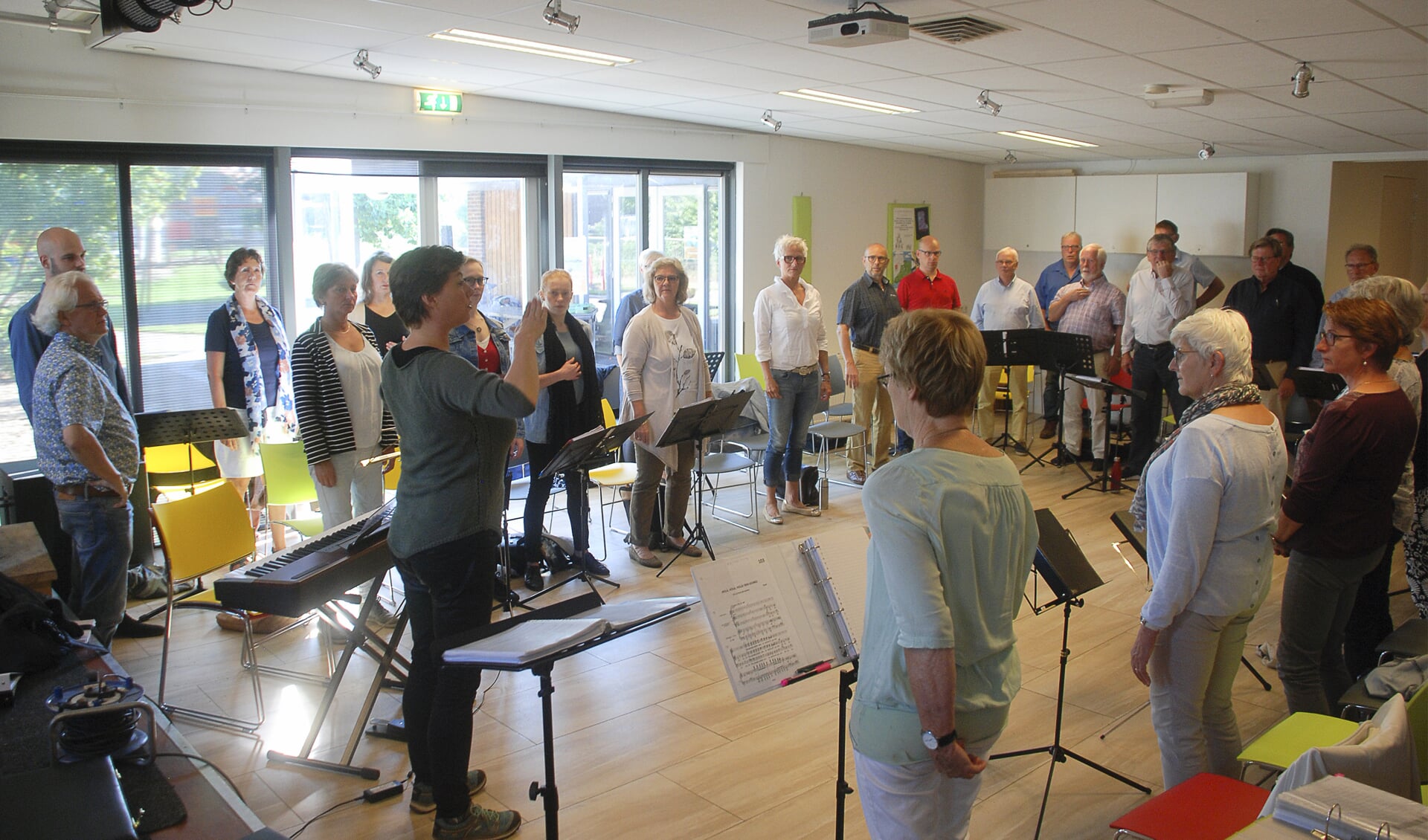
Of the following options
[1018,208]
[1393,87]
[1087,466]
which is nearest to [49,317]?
[1393,87]

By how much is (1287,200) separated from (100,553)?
9.69 m

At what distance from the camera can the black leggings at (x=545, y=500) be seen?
5.27 metres

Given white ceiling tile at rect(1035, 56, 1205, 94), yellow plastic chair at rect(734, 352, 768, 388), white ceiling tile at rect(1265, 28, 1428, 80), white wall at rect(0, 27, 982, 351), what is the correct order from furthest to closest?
1. yellow plastic chair at rect(734, 352, 768, 388)
2. white wall at rect(0, 27, 982, 351)
3. white ceiling tile at rect(1035, 56, 1205, 94)
4. white ceiling tile at rect(1265, 28, 1428, 80)

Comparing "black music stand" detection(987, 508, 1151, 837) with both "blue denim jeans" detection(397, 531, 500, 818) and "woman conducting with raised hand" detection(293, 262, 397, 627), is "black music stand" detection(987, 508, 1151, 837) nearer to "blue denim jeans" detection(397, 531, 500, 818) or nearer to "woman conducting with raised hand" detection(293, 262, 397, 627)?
"blue denim jeans" detection(397, 531, 500, 818)

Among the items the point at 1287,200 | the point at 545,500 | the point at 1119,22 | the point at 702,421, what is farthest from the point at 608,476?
the point at 1287,200

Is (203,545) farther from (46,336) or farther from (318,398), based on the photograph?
(46,336)

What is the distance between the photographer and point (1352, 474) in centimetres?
301

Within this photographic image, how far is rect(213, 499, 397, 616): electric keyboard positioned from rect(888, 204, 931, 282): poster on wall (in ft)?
24.6

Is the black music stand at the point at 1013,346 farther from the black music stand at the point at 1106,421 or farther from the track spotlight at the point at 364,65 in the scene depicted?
the track spotlight at the point at 364,65

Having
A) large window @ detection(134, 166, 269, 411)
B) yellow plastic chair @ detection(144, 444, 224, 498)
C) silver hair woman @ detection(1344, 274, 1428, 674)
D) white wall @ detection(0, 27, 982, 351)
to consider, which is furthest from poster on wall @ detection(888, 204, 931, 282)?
yellow plastic chair @ detection(144, 444, 224, 498)

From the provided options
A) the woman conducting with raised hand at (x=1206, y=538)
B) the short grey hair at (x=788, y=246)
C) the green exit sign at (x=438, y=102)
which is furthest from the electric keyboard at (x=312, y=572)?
the green exit sign at (x=438, y=102)

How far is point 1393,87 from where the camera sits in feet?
18.1

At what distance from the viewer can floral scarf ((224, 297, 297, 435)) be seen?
5.38 m

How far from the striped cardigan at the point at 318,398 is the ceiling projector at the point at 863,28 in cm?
239
